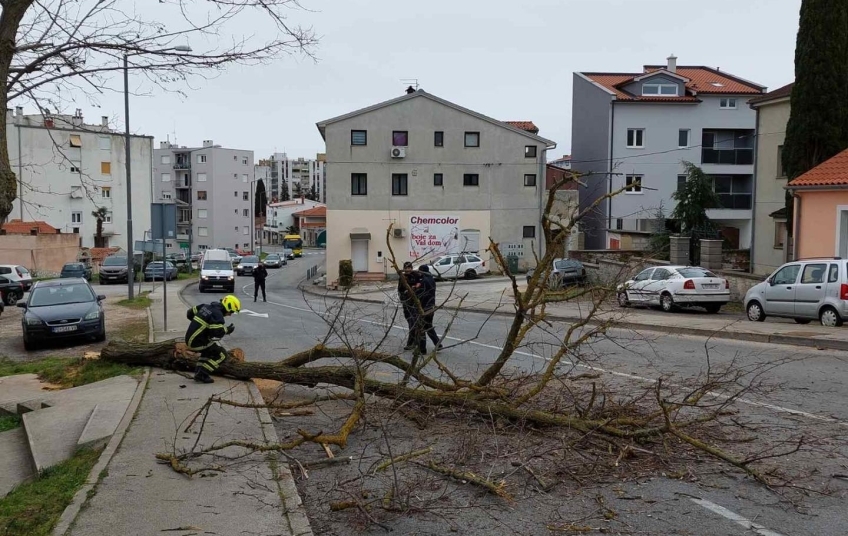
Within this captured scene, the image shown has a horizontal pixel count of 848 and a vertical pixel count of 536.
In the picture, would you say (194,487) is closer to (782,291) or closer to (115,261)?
(782,291)

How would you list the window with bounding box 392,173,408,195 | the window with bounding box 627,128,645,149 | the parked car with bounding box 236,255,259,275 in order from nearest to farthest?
the window with bounding box 392,173,408,195 < the window with bounding box 627,128,645,149 < the parked car with bounding box 236,255,259,275

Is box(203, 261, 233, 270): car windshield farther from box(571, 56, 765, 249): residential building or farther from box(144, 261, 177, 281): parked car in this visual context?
box(571, 56, 765, 249): residential building

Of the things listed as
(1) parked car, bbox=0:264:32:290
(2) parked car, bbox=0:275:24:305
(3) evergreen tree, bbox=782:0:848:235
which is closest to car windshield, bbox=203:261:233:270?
(1) parked car, bbox=0:264:32:290

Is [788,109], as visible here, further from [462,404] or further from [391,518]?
[391,518]

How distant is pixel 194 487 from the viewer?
5.76 metres

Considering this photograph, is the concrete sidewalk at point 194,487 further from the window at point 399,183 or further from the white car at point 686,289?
the window at point 399,183

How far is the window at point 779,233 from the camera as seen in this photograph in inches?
1208

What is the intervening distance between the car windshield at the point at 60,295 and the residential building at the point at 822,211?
62.7 feet

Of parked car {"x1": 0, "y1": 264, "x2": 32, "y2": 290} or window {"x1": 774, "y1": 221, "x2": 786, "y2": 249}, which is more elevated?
window {"x1": 774, "y1": 221, "x2": 786, "y2": 249}

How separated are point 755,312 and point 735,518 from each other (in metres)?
15.1

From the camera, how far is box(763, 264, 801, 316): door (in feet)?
58.2

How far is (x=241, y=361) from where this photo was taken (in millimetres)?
10008

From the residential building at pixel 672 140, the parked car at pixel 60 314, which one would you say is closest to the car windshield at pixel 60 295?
the parked car at pixel 60 314

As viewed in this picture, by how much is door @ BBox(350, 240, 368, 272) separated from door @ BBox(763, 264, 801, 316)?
28688 mm
